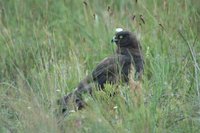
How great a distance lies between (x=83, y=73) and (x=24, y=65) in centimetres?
73

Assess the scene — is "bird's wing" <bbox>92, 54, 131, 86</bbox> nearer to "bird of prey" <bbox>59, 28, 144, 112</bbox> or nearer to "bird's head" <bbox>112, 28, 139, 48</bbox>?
"bird of prey" <bbox>59, 28, 144, 112</bbox>

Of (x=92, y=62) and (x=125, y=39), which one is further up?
(x=125, y=39)

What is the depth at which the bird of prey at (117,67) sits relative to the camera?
774cm

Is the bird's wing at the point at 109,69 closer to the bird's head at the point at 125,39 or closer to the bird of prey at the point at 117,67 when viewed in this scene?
the bird of prey at the point at 117,67

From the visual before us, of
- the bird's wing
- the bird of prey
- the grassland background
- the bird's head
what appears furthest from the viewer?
the bird's head

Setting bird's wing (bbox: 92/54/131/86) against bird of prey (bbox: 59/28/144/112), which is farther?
bird's wing (bbox: 92/54/131/86)

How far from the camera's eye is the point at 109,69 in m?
8.23

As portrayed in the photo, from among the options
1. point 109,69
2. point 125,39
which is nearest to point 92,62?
point 125,39

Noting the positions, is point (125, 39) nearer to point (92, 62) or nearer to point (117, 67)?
point (92, 62)

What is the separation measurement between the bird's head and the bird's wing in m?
0.50

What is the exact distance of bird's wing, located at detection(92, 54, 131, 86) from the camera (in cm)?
816

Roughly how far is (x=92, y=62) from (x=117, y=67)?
111cm

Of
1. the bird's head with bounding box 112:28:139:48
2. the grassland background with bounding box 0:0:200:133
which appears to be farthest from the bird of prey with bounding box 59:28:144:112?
the grassland background with bounding box 0:0:200:133

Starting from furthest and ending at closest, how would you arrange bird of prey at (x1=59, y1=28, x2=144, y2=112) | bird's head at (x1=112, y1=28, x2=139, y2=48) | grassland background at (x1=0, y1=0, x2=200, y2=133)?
bird's head at (x1=112, y1=28, x2=139, y2=48), bird of prey at (x1=59, y1=28, x2=144, y2=112), grassland background at (x1=0, y1=0, x2=200, y2=133)
